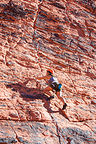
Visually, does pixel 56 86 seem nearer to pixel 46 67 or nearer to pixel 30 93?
pixel 30 93

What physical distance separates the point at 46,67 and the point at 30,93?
1.68m

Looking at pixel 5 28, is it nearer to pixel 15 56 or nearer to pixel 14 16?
pixel 14 16

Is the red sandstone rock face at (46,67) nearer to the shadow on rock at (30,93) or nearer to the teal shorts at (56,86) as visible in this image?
the shadow on rock at (30,93)

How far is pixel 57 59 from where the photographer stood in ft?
26.4

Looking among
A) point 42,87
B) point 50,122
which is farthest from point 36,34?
point 50,122

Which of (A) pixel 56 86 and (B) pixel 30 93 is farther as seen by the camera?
(B) pixel 30 93

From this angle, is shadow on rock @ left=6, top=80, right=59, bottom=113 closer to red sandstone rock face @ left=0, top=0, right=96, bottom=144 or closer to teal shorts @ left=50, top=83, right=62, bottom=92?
red sandstone rock face @ left=0, top=0, right=96, bottom=144

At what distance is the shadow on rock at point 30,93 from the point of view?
5.98m

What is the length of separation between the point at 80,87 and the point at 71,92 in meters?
0.60

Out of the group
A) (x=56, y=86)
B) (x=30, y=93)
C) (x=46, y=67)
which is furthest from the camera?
(x=46, y=67)

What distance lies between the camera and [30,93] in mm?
6219

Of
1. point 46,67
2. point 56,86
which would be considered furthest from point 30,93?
point 46,67

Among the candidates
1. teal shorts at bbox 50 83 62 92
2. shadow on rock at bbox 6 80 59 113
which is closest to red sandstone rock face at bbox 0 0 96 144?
shadow on rock at bbox 6 80 59 113

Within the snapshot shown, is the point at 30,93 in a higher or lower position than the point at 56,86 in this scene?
lower
